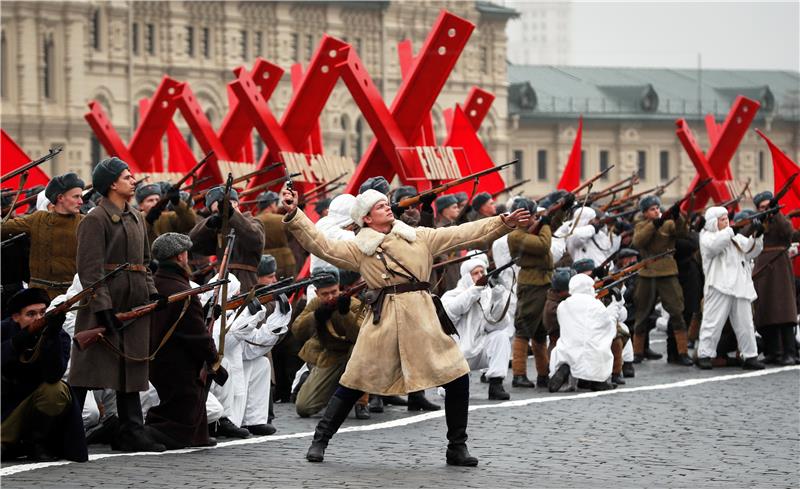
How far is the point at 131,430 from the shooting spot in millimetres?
9922

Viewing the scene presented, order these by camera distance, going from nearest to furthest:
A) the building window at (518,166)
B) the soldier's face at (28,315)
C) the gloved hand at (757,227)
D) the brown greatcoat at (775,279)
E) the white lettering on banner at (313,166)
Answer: the soldier's face at (28,315)
the gloved hand at (757,227)
the brown greatcoat at (775,279)
the white lettering on banner at (313,166)
the building window at (518,166)

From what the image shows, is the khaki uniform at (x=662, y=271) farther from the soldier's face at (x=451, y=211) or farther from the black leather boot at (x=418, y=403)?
the black leather boot at (x=418, y=403)

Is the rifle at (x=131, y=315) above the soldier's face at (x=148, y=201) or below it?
below

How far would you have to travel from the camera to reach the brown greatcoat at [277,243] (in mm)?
14578

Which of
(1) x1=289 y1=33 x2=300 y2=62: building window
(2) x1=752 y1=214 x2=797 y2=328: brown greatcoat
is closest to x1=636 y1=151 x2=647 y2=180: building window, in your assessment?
(1) x1=289 y1=33 x2=300 y2=62: building window

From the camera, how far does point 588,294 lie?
14.2m

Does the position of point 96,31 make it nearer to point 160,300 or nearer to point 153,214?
point 153,214

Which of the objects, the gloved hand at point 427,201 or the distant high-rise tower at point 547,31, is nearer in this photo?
the gloved hand at point 427,201

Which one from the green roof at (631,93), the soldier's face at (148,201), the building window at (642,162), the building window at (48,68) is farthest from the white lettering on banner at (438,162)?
the building window at (642,162)

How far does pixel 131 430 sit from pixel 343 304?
2.07 meters

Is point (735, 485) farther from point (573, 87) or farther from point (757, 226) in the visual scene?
point (573, 87)

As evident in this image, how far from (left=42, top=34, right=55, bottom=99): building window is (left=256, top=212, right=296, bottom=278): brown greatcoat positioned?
1742 inches

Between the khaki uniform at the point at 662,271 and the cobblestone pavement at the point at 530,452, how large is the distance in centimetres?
273

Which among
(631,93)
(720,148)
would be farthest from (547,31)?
(720,148)
